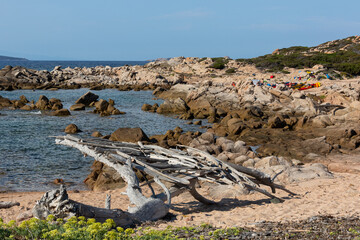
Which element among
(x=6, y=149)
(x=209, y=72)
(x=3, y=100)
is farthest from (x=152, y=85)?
(x=6, y=149)

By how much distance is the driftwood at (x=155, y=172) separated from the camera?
9.11 m

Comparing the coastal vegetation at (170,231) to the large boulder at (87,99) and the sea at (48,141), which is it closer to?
the sea at (48,141)

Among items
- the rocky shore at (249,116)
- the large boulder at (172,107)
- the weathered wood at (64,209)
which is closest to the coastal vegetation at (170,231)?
the weathered wood at (64,209)

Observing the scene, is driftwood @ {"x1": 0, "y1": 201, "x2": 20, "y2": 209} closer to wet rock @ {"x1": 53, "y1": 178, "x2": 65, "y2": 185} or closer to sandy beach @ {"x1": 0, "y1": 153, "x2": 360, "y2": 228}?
sandy beach @ {"x1": 0, "y1": 153, "x2": 360, "y2": 228}

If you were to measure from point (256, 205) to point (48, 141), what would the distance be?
16.8 meters

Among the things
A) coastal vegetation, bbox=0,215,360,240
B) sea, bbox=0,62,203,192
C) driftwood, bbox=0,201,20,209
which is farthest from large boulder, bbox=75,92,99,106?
coastal vegetation, bbox=0,215,360,240

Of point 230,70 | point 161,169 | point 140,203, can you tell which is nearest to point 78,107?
point 161,169

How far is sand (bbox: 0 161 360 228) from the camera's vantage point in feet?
32.2

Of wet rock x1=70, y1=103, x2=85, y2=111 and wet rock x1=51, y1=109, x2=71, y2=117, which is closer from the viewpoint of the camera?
wet rock x1=51, y1=109, x2=71, y2=117

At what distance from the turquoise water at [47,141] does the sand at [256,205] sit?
2.26 meters

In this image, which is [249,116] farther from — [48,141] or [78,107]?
[78,107]

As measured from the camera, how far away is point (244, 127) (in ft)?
85.4

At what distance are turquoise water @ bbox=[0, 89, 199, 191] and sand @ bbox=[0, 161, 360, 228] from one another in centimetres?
226

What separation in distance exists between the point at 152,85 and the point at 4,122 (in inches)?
1352
